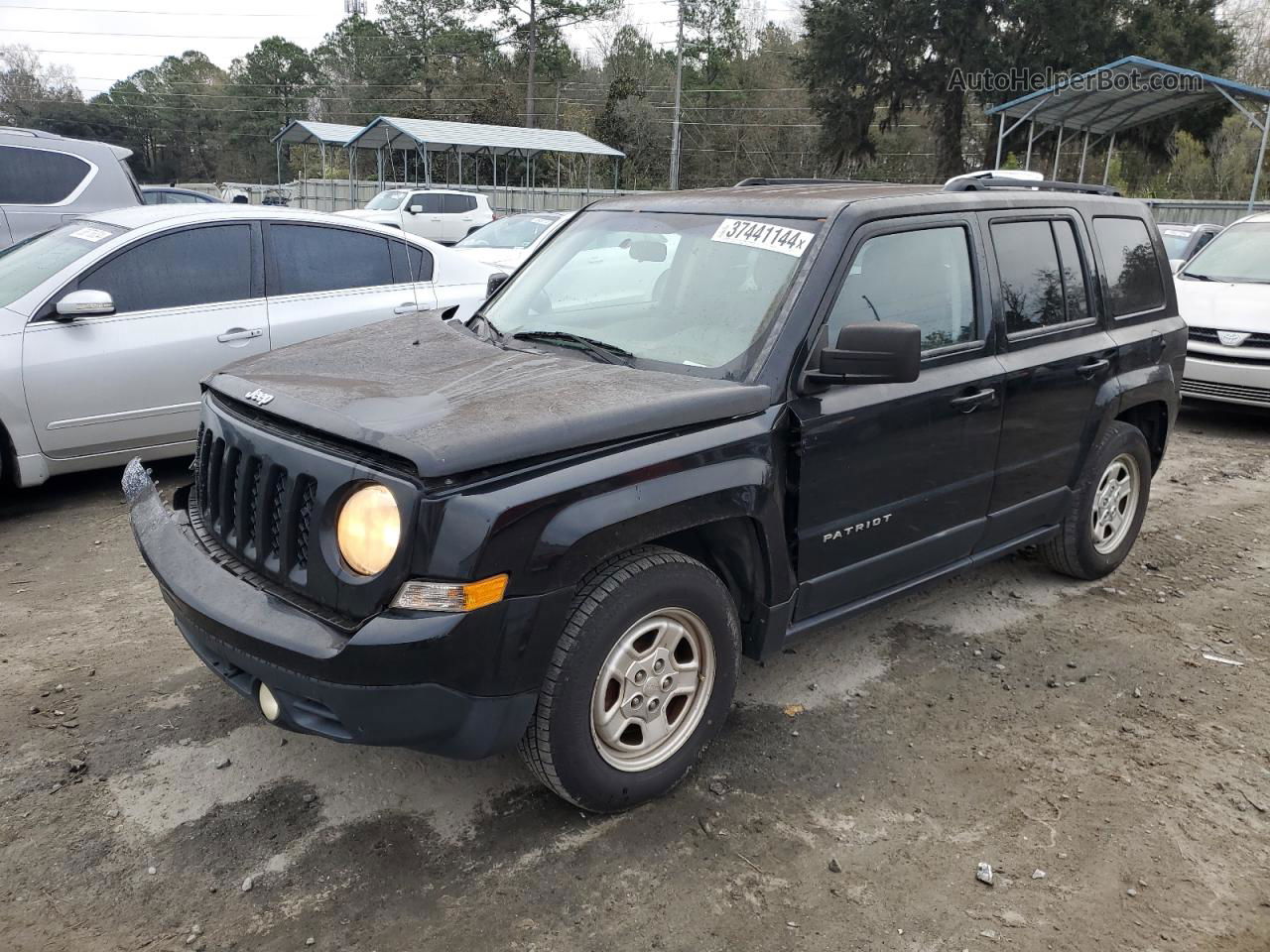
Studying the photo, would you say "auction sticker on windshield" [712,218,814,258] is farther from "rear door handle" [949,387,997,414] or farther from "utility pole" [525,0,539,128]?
"utility pole" [525,0,539,128]

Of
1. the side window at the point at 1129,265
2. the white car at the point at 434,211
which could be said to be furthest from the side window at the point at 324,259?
the white car at the point at 434,211

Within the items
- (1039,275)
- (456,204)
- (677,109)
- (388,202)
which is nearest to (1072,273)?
(1039,275)

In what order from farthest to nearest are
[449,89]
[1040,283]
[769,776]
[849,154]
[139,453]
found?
[449,89]
[849,154]
[139,453]
[1040,283]
[769,776]

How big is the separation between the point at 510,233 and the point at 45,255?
10001mm

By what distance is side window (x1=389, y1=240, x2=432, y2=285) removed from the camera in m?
6.85

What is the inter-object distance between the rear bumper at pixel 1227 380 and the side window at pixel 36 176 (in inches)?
398

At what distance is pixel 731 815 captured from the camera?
312 cm

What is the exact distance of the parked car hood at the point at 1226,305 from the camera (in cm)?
849

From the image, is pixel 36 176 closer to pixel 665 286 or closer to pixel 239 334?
pixel 239 334

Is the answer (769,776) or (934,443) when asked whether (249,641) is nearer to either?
(769,776)

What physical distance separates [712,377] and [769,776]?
4.44 ft

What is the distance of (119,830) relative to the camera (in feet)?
9.73

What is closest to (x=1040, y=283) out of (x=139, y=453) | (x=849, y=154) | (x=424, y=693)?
(x=424, y=693)

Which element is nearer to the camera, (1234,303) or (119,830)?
(119,830)
